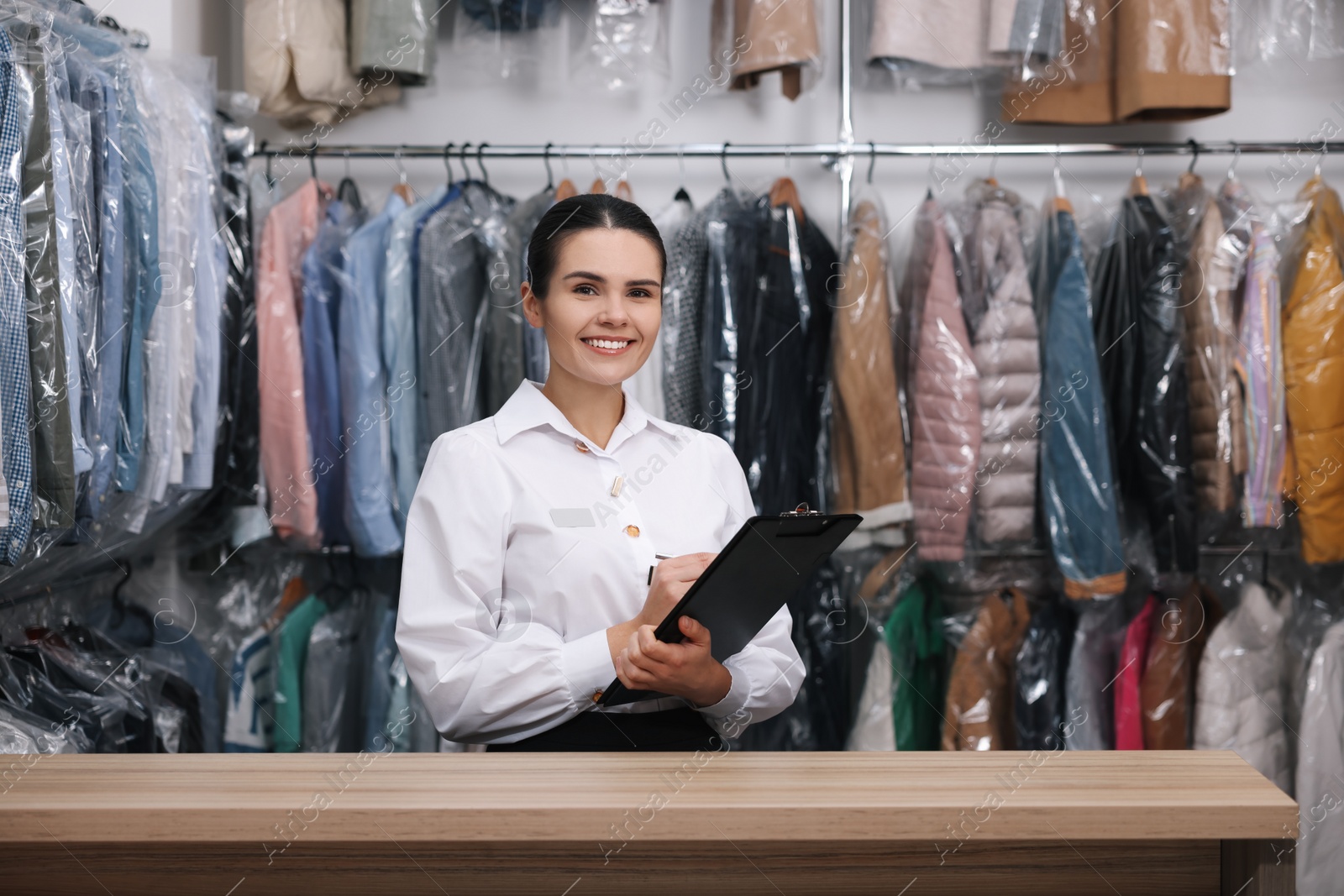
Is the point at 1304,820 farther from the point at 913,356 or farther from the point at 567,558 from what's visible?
the point at 567,558

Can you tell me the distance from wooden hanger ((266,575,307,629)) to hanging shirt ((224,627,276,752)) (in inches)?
2.4

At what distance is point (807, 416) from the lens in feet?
7.81

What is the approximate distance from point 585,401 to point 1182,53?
178 cm

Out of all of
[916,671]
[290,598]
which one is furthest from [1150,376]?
[290,598]

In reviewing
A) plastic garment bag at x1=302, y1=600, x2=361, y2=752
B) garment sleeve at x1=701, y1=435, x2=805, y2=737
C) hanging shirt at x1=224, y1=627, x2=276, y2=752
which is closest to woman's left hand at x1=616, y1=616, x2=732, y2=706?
garment sleeve at x1=701, y1=435, x2=805, y2=737

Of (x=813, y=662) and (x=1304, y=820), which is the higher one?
(x=813, y=662)

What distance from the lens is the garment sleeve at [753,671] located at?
134 cm

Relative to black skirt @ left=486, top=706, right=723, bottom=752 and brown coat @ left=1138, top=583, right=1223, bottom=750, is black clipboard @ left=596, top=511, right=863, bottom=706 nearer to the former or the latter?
black skirt @ left=486, top=706, right=723, bottom=752

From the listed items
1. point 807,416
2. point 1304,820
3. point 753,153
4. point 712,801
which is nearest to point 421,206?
point 753,153

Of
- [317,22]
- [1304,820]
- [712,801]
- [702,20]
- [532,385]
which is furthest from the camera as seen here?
[702,20]

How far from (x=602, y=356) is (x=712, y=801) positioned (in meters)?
0.58

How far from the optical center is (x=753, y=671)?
134cm

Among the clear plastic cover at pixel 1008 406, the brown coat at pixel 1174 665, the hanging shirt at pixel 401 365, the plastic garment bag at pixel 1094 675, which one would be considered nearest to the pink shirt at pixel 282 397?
the hanging shirt at pixel 401 365

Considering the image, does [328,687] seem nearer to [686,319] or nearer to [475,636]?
[686,319]
